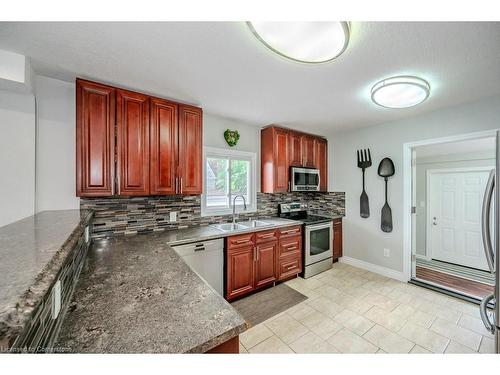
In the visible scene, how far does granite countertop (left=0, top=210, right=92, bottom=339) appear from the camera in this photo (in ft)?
1.34

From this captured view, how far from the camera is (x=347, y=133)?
3795 millimetres

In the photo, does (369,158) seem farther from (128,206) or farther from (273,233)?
(128,206)

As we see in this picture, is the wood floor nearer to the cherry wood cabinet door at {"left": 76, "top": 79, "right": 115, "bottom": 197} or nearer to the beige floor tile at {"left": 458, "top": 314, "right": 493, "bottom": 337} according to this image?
the beige floor tile at {"left": 458, "top": 314, "right": 493, "bottom": 337}

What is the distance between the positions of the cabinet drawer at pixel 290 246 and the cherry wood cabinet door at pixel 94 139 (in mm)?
2176

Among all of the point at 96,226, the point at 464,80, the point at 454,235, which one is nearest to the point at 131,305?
the point at 96,226

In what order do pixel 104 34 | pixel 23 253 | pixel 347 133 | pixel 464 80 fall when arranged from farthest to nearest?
pixel 347 133 < pixel 464 80 < pixel 104 34 < pixel 23 253

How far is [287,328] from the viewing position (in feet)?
6.68

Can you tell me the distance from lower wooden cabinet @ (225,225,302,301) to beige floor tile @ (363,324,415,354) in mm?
1205

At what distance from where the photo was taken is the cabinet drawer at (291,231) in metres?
2.95

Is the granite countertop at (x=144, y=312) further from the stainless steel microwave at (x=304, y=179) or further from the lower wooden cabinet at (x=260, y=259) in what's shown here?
the stainless steel microwave at (x=304, y=179)

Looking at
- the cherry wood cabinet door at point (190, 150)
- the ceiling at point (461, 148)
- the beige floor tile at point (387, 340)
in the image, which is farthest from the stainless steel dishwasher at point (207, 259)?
the ceiling at point (461, 148)

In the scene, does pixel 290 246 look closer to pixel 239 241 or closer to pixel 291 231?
pixel 291 231

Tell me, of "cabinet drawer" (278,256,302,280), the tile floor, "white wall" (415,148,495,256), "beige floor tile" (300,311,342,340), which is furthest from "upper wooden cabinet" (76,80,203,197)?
"white wall" (415,148,495,256)

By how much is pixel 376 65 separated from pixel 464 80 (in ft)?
3.32
